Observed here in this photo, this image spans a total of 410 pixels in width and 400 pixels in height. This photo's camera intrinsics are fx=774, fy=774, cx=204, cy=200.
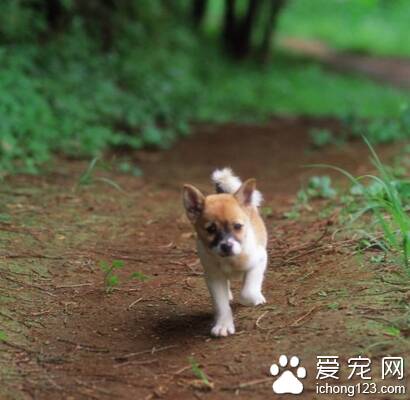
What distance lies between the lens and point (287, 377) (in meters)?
4.38

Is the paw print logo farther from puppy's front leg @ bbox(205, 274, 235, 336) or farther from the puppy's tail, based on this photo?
the puppy's tail

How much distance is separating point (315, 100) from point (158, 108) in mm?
5674

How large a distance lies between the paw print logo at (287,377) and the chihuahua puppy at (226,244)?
61 centimetres

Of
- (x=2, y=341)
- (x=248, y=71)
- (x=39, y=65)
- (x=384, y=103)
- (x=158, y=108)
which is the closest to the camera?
(x=2, y=341)

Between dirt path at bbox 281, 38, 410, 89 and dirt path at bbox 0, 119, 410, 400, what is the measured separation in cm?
1551

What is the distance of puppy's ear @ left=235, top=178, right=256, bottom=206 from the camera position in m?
5.23

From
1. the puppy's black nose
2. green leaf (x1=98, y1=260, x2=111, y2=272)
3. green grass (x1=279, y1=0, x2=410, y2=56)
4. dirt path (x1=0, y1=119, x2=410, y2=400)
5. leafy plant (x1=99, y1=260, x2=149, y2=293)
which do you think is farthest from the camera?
green grass (x1=279, y1=0, x2=410, y2=56)

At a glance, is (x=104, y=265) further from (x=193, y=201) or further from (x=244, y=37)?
(x=244, y=37)

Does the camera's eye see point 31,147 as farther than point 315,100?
No

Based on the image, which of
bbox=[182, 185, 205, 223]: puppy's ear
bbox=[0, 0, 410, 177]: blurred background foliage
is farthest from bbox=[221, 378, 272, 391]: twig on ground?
bbox=[0, 0, 410, 177]: blurred background foliage

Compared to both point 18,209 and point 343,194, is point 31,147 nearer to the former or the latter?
point 18,209

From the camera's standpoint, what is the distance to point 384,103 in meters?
18.5

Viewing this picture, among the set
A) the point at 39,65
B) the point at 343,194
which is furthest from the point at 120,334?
the point at 39,65

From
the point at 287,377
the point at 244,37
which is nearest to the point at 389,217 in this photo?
the point at 287,377
